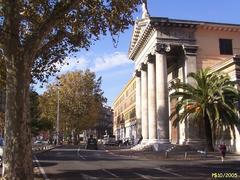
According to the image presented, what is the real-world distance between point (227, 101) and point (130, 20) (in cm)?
2198

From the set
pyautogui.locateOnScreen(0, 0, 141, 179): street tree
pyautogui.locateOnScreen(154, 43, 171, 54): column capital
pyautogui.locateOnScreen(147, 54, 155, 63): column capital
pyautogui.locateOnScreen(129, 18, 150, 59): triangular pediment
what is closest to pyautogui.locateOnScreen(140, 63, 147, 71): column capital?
pyautogui.locateOnScreen(129, 18, 150, 59): triangular pediment

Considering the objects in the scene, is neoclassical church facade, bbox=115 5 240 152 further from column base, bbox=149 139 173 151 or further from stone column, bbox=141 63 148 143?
stone column, bbox=141 63 148 143

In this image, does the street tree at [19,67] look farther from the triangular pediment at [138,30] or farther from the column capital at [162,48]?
the triangular pediment at [138,30]

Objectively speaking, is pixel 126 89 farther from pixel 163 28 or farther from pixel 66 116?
pixel 163 28

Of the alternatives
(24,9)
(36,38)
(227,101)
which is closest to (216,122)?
(227,101)

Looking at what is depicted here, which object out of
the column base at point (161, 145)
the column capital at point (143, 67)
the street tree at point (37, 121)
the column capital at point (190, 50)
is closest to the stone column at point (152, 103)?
the column base at point (161, 145)

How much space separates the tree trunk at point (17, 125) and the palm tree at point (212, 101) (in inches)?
1003

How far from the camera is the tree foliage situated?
283 ft

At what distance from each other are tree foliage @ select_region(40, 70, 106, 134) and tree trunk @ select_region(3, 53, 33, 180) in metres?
70.4

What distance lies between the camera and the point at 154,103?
52906 mm

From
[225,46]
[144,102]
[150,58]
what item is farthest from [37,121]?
[225,46]

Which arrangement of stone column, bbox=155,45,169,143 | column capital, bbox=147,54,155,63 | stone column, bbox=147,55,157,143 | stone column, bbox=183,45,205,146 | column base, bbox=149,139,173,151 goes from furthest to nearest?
column capital, bbox=147,54,155,63, stone column, bbox=147,55,157,143, stone column, bbox=155,45,169,143, column base, bbox=149,139,173,151, stone column, bbox=183,45,205,146

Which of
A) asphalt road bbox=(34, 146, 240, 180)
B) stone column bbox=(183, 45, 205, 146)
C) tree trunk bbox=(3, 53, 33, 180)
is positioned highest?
stone column bbox=(183, 45, 205, 146)

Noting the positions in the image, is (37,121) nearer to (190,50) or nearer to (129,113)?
(190,50)
